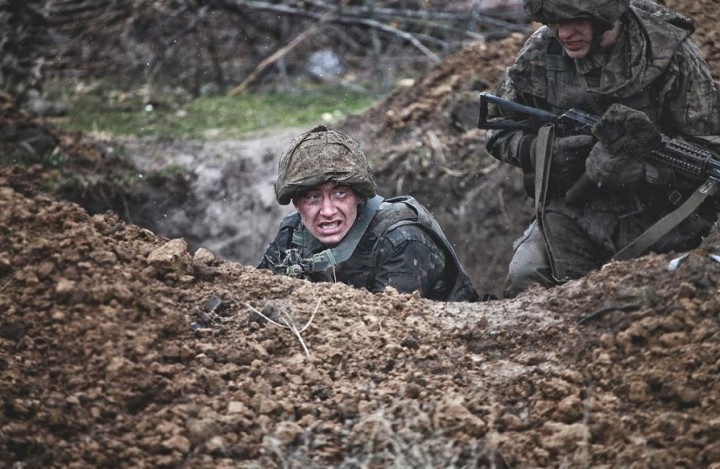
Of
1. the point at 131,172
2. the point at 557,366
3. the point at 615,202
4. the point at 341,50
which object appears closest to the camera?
the point at 557,366

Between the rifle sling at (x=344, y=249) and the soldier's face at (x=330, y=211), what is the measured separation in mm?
37

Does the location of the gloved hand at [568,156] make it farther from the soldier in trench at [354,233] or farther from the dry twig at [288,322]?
the dry twig at [288,322]

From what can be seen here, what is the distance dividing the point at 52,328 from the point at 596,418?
1848 millimetres

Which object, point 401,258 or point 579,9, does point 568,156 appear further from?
point 401,258

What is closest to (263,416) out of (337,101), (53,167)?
(53,167)

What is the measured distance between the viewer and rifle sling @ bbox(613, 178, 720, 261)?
544cm

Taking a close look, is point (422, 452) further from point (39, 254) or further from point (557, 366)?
point (39, 254)

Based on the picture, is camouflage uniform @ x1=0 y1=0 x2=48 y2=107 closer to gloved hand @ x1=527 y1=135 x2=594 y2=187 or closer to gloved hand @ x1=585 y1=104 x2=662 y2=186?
gloved hand @ x1=527 y1=135 x2=594 y2=187

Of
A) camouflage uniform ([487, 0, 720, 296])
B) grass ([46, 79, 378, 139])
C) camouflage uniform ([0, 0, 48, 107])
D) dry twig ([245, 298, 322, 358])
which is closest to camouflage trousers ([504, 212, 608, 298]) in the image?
camouflage uniform ([487, 0, 720, 296])

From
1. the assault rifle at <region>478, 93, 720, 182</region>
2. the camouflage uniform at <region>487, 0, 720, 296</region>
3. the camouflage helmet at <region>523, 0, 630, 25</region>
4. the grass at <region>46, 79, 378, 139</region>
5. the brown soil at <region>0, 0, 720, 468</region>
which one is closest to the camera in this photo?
the brown soil at <region>0, 0, 720, 468</region>

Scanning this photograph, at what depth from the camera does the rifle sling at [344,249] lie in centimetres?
557

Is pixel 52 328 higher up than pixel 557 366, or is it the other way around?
pixel 52 328

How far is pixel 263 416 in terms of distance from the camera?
141 inches

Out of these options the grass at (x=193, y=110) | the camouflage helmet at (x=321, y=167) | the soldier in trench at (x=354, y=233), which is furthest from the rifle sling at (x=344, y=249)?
the grass at (x=193, y=110)
